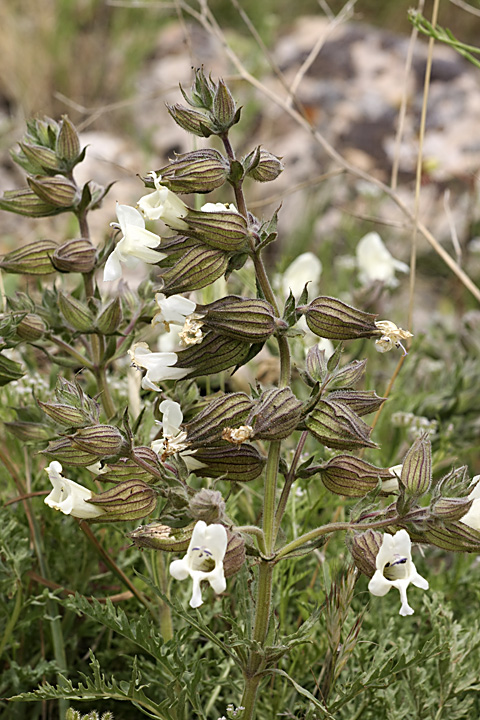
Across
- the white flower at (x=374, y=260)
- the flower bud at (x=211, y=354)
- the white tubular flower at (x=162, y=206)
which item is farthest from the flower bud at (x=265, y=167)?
the white flower at (x=374, y=260)

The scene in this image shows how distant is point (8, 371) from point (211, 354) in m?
0.40

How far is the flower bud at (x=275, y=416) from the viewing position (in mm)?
907

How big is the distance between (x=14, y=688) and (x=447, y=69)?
437 cm

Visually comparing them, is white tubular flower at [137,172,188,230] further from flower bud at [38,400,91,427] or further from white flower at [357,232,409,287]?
white flower at [357,232,409,287]

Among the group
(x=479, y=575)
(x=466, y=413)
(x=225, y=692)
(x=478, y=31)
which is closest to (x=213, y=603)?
(x=225, y=692)

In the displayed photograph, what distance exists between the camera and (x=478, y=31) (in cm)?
670

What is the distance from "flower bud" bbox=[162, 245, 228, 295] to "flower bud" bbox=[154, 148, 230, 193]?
75mm

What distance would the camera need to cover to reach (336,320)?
0.98 m

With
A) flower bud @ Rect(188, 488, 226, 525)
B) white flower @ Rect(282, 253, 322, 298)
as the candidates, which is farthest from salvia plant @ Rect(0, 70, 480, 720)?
white flower @ Rect(282, 253, 322, 298)

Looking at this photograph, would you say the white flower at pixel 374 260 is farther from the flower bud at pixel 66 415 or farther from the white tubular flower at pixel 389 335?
the flower bud at pixel 66 415

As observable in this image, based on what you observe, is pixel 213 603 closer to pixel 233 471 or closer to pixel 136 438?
pixel 136 438

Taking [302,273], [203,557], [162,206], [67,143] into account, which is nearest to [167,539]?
[203,557]

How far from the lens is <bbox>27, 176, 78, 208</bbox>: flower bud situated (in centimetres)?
125

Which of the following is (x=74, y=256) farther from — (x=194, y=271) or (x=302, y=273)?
(x=302, y=273)
